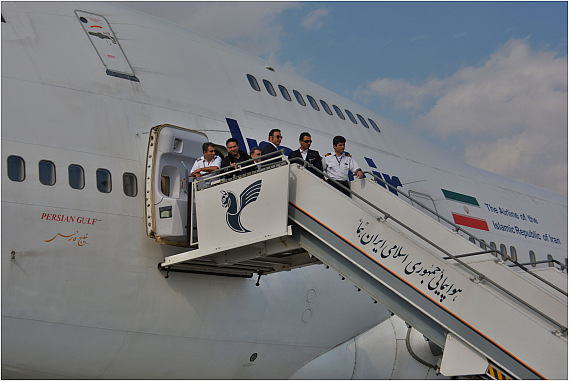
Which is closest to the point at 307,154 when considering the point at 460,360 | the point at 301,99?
the point at 460,360

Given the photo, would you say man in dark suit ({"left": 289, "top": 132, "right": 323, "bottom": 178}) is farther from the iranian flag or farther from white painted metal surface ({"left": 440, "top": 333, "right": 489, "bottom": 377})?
the iranian flag

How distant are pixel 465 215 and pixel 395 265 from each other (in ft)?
26.8

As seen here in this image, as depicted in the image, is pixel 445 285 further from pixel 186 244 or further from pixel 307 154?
pixel 186 244

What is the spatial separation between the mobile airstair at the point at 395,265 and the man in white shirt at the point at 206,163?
18 centimetres

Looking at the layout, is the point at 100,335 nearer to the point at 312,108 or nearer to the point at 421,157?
the point at 312,108

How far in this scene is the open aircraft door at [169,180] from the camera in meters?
8.73

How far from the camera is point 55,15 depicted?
31.6 ft

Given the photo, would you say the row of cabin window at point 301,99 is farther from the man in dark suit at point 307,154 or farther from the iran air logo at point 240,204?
the iran air logo at point 240,204

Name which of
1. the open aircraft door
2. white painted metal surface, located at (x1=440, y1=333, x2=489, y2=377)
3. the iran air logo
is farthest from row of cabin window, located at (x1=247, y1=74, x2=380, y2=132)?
white painted metal surface, located at (x1=440, y1=333, x2=489, y2=377)

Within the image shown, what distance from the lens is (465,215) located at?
15.2 meters

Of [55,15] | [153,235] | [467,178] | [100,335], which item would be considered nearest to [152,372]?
[100,335]

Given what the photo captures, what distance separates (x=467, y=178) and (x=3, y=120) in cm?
1141

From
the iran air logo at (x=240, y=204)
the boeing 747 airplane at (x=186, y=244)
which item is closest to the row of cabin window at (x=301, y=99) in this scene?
the boeing 747 airplane at (x=186, y=244)

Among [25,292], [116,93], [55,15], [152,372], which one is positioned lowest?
[152,372]
